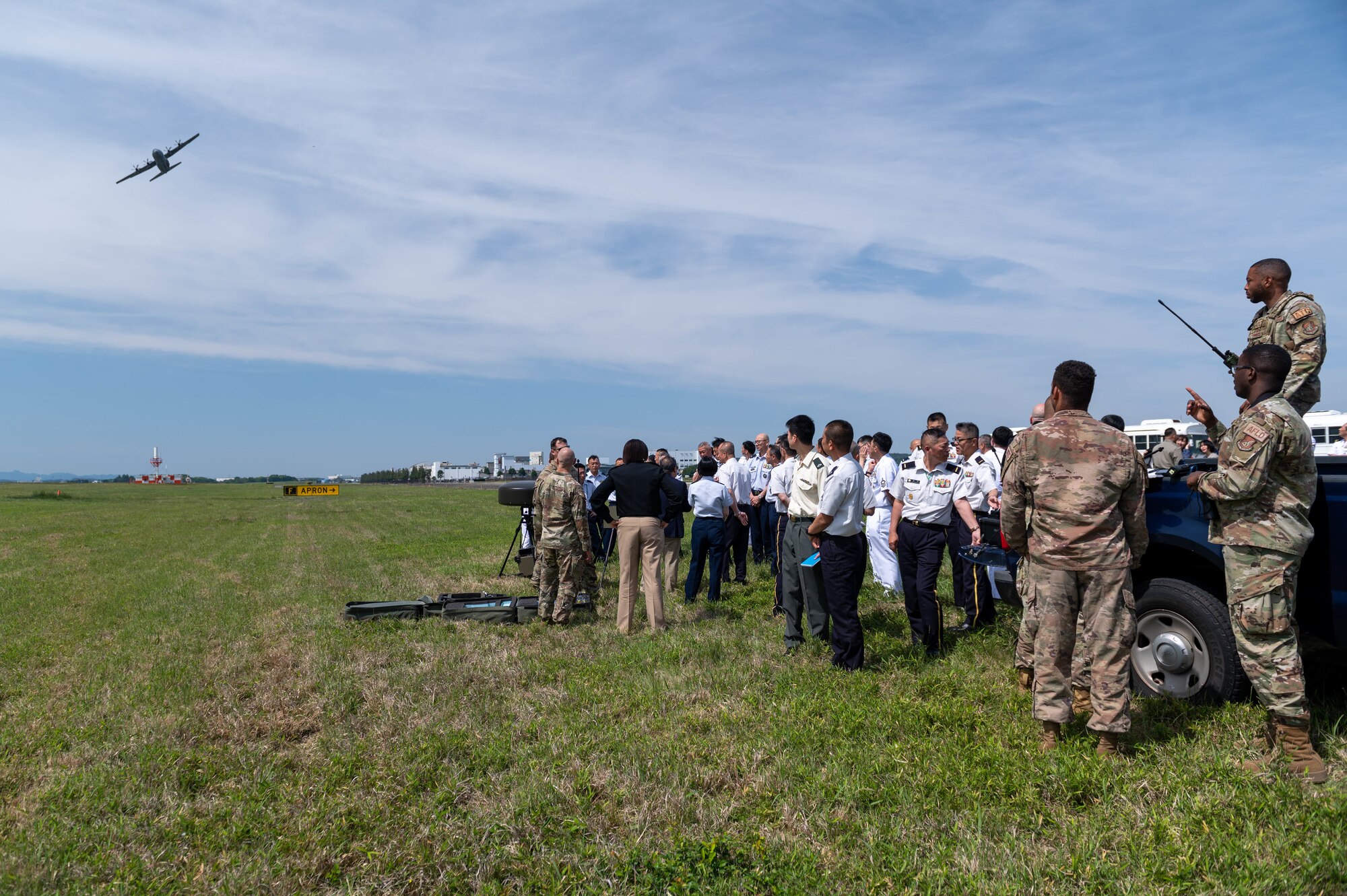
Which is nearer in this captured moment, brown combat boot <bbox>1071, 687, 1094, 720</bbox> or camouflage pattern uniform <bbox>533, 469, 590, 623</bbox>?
brown combat boot <bbox>1071, 687, 1094, 720</bbox>

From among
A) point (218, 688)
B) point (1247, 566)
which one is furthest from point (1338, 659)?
point (218, 688)

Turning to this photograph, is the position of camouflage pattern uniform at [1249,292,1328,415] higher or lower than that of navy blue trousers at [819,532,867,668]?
higher

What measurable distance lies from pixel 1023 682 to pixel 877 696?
1024 mm

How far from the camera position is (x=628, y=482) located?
8906 millimetres

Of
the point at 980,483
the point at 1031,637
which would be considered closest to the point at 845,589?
the point at 1031,637

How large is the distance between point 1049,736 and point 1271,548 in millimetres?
1555

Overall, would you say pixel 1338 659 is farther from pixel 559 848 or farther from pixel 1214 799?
pixel 559 848

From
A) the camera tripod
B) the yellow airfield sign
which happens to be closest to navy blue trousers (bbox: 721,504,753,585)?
the camera tripod

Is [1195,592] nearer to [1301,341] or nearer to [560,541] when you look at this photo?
[1301,341]

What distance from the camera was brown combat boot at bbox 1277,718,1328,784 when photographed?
3.88 meters

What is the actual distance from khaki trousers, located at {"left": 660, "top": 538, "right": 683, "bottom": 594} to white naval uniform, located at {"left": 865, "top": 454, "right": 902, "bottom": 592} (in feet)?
8.27

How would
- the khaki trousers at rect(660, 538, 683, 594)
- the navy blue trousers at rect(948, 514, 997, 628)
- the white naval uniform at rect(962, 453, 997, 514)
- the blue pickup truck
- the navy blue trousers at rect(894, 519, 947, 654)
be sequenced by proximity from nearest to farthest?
the blue pickup truck → the navy blue trousers at rect(894, 519, 947, 654) → the navy blue trousers at rect(948, 514, 997, 628) → the white naval uniform at rect(962, 453, 997, 514) → the khaki trousers at rect(660, 538, 683, 594)

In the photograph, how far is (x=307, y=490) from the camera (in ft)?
200

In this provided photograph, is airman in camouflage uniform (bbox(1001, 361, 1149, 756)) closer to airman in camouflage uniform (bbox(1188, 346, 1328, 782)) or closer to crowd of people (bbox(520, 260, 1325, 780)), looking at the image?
crowd of people (bbox(520, 260, 1325, 780))
